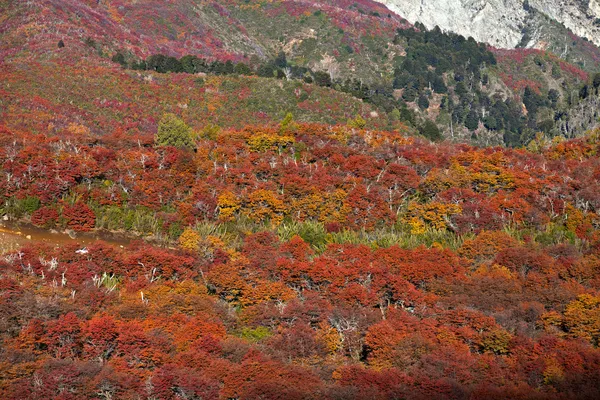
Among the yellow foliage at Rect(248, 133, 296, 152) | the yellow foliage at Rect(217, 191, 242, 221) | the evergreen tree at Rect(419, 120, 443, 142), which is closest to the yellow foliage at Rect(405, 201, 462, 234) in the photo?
the yellow foliage at Rect(217, 191, 242, 221)

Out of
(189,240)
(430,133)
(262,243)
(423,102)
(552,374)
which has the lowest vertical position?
(189,240)

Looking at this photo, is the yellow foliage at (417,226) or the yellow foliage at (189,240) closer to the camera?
the yellow foliage at (189,240)

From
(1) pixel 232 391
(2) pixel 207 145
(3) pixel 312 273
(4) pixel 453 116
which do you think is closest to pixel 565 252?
(3) pixel 312 273

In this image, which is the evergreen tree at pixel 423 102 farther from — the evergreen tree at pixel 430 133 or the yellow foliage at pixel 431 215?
the yellow foliage at pixel 431 215

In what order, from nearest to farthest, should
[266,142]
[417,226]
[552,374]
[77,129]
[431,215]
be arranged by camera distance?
1. [552,374]
2. [417,226]
3. [431,215]
4. [266,142]
5. [77,129]

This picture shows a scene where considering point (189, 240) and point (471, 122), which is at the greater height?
point (471, 122)

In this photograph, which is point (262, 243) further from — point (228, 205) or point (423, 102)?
point (423, 102)

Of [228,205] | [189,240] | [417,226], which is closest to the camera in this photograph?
[189,240]

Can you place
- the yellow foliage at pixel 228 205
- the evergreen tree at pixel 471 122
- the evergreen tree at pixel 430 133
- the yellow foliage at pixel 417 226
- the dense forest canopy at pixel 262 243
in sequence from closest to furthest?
the dense forest canopy at pixel 262 243 → the yellow foliage at pixel 417 226 → the yellow foliage at pixel 228 205 → the evergreen tree at pixel 430 133 → the evergreen tree at pixel 471 122

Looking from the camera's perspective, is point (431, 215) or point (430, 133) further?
point (430, 133)

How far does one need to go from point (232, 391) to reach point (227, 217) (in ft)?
120

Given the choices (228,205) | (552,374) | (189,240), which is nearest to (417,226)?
(228,205)

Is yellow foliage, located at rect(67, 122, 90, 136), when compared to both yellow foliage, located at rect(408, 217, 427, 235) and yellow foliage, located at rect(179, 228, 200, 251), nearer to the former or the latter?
yellow foliage, located at rect(179, 228, 200, 251)

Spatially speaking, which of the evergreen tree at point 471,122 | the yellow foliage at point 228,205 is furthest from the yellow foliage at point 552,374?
the evergreen tree at point 471,122
